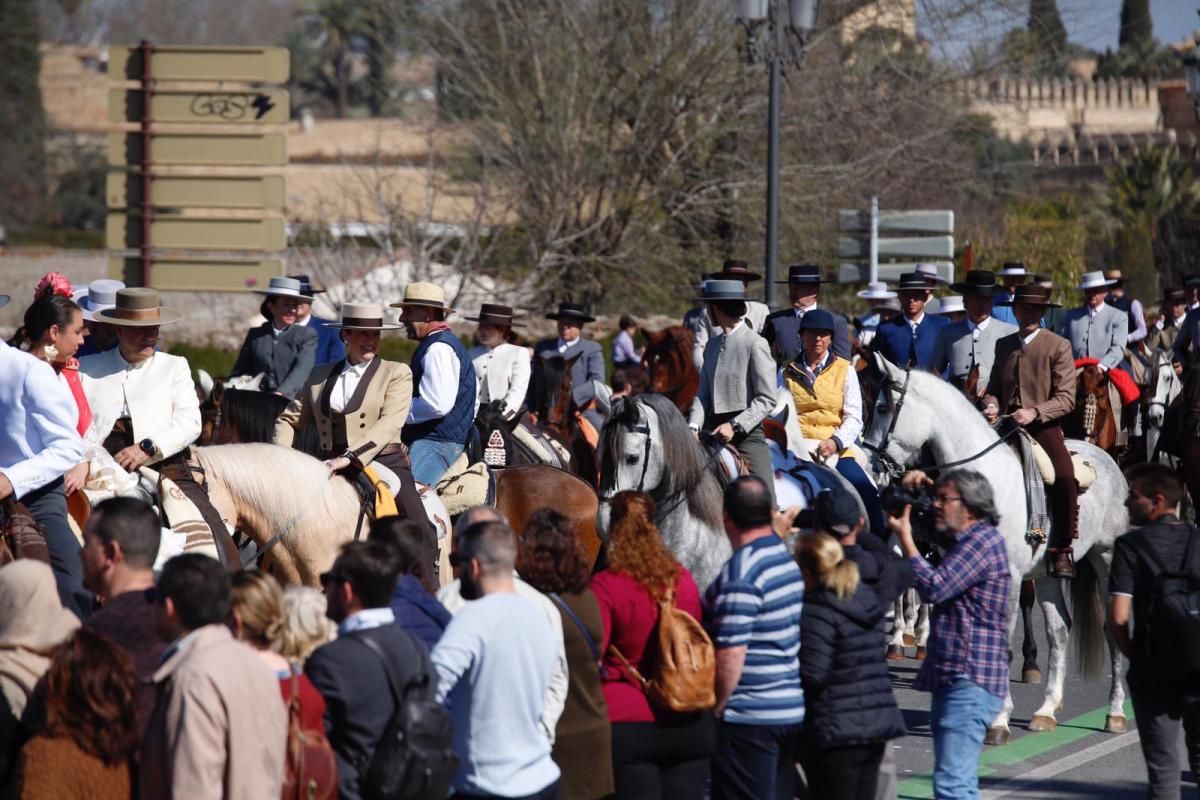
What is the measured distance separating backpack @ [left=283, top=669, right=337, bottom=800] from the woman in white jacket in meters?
8.84

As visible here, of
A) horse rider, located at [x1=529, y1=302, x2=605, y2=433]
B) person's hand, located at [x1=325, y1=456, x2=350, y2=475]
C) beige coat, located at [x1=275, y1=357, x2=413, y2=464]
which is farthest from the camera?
horse rider, located at [x1=529, y1=302, x2=605, y2=433]

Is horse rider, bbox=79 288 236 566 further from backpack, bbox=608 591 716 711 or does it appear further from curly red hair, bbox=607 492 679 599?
backpack, bbox=608 591 716 711

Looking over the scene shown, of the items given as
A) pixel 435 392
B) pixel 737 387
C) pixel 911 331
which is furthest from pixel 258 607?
pixel 911 331

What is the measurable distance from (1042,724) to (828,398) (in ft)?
8.85

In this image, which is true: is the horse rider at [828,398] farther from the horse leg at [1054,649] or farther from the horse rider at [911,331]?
the horse rider at [911,331]

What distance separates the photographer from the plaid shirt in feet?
Answer: 25.6

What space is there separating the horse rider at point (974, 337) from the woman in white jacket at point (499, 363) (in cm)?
338

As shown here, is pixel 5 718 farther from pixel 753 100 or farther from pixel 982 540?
pixel 753 100

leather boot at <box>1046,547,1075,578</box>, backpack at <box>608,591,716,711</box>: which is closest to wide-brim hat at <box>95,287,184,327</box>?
backpack at <box>608,591,716,711</box>

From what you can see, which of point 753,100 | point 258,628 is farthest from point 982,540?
point 753,100

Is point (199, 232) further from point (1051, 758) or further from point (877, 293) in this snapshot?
point (1051, 758)

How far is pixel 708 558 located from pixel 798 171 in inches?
778

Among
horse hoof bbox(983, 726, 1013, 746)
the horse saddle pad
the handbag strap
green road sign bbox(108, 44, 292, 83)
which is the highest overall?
green road sign bbox(108, 44, 292, 83)

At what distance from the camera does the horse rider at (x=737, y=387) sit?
10.8 metres
